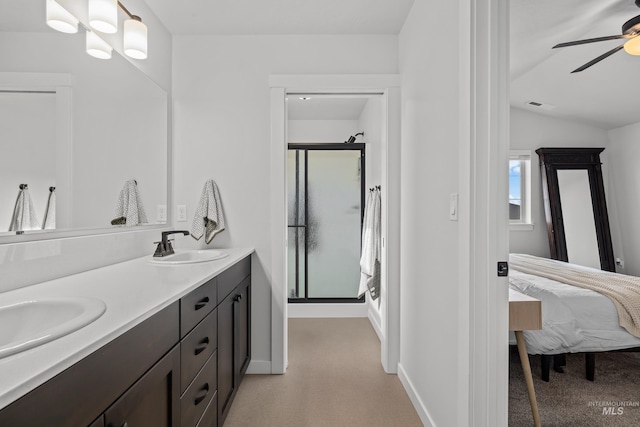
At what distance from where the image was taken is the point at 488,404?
1.25 metres

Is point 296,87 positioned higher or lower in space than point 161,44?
lower

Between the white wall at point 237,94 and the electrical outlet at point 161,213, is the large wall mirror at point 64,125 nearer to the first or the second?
the electrical outlet at point 161,213

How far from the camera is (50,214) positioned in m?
1.31

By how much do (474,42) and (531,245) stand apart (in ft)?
12.8

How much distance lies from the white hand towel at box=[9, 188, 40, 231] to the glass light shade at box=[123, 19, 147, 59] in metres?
1.00

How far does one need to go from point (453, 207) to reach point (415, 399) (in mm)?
1247

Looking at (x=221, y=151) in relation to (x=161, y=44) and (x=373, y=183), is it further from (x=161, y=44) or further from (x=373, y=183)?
(x=373, y=183)

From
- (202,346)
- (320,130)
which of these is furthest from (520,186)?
(202,346)

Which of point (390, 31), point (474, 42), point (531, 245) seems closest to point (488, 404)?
point (474, 42)

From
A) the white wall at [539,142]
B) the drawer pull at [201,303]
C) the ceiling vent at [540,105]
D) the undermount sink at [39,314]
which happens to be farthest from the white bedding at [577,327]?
the ceiling vent at [540,105]

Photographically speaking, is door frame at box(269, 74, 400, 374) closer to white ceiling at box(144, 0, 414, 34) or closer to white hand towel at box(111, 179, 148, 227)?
white ceiling at box(144, 0, 414, 34)

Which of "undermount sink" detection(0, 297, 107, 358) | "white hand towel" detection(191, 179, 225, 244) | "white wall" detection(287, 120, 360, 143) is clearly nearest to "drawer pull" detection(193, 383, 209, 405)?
"undermount sink" detection(0, 297, 107, 358)

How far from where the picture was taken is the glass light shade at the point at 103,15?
1.50 m

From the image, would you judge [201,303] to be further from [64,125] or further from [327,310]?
[327,310]
